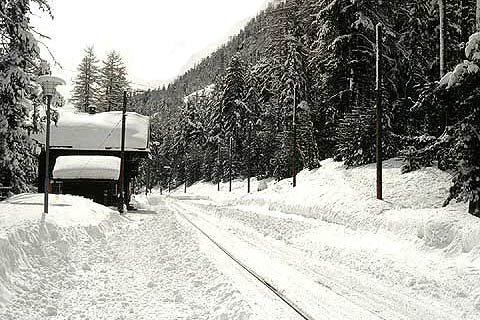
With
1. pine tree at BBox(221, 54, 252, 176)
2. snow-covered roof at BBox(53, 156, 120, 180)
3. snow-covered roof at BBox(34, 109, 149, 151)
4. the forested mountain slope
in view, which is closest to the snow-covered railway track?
the forested mountain slope

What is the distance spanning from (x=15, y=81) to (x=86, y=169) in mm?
17233

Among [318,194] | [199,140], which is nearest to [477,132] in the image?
[318,194]

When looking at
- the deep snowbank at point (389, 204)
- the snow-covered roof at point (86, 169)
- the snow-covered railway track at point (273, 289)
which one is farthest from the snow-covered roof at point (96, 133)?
the snow-covered railway track at point (273, 289)

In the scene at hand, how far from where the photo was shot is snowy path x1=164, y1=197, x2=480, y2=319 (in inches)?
294

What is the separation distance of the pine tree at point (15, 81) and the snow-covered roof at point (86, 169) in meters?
11.6

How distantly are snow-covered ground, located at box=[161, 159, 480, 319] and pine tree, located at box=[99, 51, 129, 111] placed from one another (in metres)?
49.6

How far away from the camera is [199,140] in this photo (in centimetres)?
8975

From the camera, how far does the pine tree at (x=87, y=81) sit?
68125mm

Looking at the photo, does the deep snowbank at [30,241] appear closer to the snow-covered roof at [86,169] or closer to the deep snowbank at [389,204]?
the deep snowbank at [389,204]

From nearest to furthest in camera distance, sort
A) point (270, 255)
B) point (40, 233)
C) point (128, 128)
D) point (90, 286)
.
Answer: point (90, 286)
point (40, 233)
point (270, 255)
point (128, 128)

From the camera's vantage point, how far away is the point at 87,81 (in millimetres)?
68500

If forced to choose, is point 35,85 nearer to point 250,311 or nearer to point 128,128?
point 250,311

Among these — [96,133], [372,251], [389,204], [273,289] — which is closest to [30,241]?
[273,289]

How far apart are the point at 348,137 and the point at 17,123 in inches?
758
